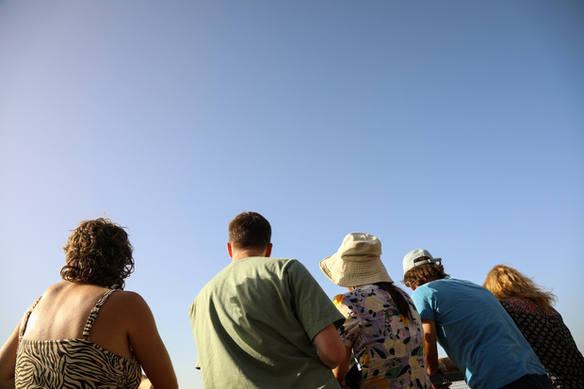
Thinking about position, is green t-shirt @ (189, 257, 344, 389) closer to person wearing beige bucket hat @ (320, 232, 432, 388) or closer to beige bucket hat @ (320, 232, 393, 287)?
person wearing beige bucket hat @ (320, 232, 432, 388)

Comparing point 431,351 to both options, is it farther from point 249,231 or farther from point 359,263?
point 249,231

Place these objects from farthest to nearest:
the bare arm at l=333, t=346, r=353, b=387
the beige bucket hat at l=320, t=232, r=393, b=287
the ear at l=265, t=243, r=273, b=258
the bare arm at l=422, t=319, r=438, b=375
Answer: the bare arm at l=422, t=319, r=438, b=375
the beige bucket hat at l=320, t=232, r=393, b=287
the ear at l=265, t=243, r=273, b=258
the bare arm at l=333, t=346, r=353, b=387

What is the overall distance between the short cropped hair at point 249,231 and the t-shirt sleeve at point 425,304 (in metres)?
1.62

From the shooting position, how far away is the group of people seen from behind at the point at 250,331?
245 centimetres

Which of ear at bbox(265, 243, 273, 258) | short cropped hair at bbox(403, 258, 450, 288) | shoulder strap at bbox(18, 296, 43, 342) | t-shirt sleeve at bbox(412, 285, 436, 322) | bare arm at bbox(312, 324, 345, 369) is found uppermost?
ear at bbox(265, 243, 273, 258)

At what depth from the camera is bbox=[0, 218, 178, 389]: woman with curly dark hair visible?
2.39 m

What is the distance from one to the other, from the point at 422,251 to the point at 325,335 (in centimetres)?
210

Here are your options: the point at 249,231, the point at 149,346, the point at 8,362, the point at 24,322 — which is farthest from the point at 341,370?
the point at 8,362

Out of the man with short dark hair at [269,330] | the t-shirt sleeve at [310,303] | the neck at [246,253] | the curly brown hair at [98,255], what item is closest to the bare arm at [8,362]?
the curly brown hair at [98,255]

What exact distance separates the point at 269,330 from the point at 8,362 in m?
1.70

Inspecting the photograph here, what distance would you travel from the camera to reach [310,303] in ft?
8.28

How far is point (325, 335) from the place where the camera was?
2459mm

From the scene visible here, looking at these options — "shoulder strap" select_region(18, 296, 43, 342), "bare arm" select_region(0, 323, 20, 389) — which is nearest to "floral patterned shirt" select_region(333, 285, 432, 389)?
"shoulder strap" select_region(18, 296, 43, 342)

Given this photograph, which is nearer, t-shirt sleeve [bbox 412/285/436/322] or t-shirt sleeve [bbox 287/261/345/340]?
t-shirt sleeve [bbox 287/261/345/340]
